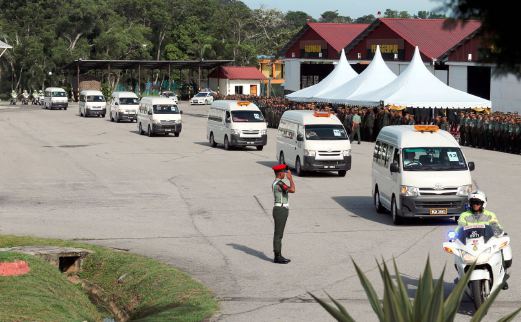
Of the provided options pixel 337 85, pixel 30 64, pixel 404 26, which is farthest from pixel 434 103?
pixel 30 64

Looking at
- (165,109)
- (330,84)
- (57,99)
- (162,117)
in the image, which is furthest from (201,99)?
(162,117)

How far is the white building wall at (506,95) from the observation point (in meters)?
Answer: 58.3

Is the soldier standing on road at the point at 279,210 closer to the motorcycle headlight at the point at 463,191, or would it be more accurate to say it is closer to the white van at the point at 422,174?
the white van at the point at 422,174

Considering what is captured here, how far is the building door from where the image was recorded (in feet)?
207

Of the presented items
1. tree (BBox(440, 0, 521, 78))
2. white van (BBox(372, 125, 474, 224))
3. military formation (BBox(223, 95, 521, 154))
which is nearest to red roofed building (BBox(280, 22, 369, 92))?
military formation (BBox(223, 95, 521, 154))

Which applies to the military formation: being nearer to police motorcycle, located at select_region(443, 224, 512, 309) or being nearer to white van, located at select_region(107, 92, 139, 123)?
white van, located at select_region(107, 92, 139, 123)

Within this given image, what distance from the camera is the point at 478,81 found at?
63500 millimetres

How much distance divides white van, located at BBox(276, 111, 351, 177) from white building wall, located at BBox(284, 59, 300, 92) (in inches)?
2256

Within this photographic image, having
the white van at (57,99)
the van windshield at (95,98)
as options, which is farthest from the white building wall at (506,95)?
the white van at (57,99)

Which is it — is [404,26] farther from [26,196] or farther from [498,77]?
[498,77]

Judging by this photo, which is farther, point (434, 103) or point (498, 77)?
point (434, 103)

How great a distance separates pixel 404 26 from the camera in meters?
76.2

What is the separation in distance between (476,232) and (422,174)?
7.78 m

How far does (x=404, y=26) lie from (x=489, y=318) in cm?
6444
